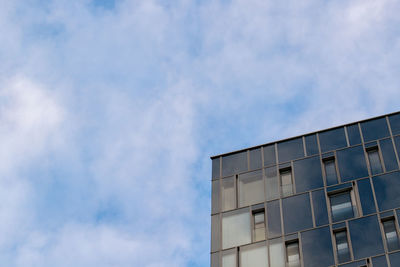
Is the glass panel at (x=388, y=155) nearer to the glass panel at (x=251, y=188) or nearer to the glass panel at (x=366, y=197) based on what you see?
the glass panel at (x=366, y=197)

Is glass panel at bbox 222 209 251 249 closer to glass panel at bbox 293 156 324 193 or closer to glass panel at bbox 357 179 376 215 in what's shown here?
glass panel at bbox 293 156 324 193

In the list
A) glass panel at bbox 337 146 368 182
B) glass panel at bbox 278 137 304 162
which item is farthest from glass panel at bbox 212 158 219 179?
glass panel at bbox 337 146 368 182

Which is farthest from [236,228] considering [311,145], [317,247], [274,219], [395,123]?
[395,123]

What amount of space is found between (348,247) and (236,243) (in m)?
7.70

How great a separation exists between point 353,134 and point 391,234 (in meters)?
9.42

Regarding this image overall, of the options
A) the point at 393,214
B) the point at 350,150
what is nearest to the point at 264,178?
the point at 350,150

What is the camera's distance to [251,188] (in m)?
60.1

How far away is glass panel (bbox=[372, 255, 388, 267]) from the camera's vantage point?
51219mm

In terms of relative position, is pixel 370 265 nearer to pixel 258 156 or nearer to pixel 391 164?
pixel 391 164

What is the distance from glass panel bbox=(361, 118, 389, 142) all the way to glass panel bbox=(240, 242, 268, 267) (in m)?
10.9

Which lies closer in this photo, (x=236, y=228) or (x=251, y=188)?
(x=236, y=228)

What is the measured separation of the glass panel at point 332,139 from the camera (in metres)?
59.8

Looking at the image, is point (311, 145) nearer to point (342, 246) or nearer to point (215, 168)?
point (215, 168)

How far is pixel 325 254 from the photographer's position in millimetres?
53281
